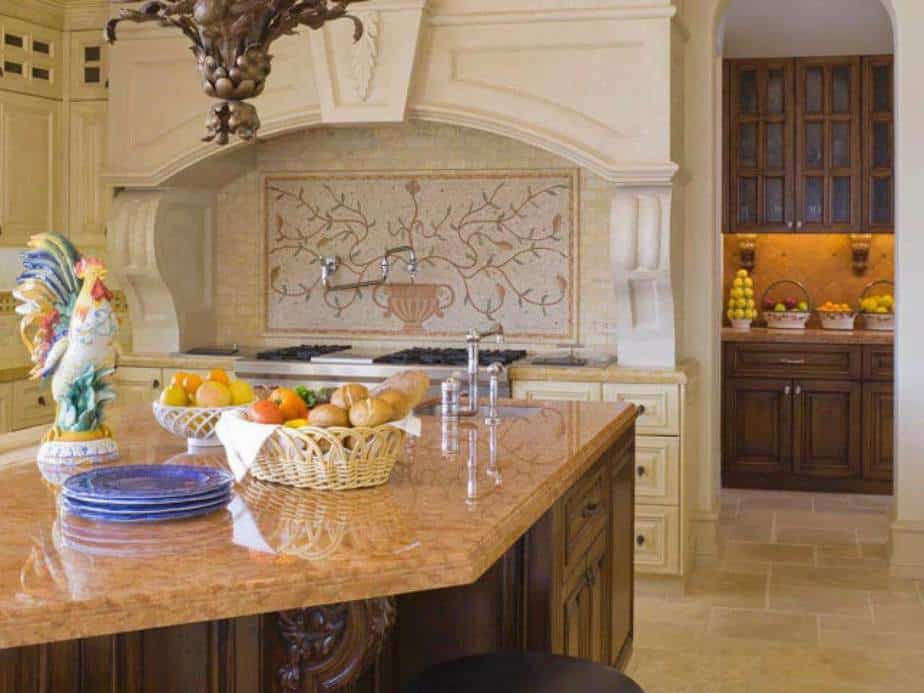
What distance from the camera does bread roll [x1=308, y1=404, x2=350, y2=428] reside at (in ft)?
8.79

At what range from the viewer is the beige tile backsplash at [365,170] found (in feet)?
21.0

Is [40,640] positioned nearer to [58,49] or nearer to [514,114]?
[514,114]

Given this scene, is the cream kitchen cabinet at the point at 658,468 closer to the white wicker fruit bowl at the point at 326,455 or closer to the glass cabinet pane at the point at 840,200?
the white wicker fruit bowl at the point at 326,455

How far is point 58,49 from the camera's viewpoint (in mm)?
6672

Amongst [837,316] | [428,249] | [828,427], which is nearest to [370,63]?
[428,249]

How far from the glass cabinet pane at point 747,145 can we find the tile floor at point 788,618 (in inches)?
98.3

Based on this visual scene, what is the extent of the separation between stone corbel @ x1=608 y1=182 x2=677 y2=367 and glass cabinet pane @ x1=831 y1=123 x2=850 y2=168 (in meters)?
3.13

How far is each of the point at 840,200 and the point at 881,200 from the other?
254mm

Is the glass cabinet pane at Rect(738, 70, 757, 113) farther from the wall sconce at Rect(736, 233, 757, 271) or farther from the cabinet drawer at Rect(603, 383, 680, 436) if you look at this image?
the cabinet drawer at Rect(603, 383, 680, 436)

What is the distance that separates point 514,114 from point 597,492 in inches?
99.8

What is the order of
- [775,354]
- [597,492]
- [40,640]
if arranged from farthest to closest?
[775,354]
[597,492]
[40,640]

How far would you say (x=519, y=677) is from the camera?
259cm

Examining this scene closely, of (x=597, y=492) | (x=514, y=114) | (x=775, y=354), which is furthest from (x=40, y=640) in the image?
(x=775, y=354)

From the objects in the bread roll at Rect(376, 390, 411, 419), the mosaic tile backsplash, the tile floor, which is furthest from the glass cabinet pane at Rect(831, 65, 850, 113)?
the bread roll at Rect(376, 390, 411, 419)
